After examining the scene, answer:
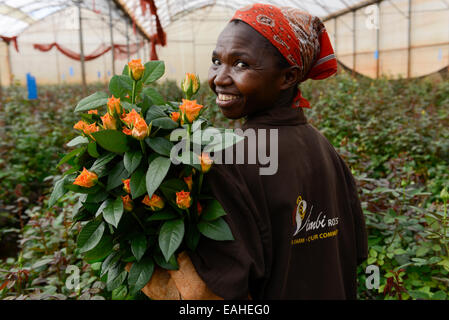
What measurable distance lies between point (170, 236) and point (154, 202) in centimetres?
7

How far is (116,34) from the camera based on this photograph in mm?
14969

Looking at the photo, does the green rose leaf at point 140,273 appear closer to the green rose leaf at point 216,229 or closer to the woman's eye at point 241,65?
the green rose leaf at point 216,229

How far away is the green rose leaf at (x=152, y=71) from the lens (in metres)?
0.83

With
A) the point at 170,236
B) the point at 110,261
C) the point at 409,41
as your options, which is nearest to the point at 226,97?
the point at 170,236

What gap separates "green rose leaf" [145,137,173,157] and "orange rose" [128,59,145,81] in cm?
16

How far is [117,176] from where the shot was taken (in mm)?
729

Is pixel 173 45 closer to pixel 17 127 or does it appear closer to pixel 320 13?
pixel 320 13

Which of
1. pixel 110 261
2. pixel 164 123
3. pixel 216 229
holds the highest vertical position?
pixel 164 123

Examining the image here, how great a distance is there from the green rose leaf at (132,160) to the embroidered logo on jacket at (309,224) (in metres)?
0.39

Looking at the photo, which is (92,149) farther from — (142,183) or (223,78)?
(223,78)

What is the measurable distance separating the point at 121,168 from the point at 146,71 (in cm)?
25

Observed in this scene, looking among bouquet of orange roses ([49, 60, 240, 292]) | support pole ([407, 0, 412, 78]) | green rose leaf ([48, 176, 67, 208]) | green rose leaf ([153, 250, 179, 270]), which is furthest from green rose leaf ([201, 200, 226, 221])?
support pole ([407, 0, 412, 78])

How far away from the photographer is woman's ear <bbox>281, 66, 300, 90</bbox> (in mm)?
868
